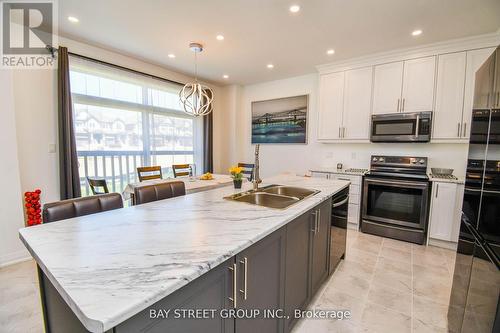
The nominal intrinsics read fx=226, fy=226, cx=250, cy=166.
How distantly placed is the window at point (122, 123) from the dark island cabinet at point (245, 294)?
111 inches

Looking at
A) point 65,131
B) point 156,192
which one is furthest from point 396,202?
point 65,131

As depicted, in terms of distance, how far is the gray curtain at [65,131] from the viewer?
9.63ft

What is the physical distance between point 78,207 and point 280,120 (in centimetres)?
406

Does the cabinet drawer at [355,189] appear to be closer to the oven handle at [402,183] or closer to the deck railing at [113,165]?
the oven handle at [402,183]

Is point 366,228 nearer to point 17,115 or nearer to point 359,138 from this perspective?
point 359,138

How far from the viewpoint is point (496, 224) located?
110 cm

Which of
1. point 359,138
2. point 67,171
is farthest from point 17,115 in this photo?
point 359,138

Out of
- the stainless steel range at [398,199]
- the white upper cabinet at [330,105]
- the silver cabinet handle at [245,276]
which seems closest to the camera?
the silver cabinet handle at [245,276]

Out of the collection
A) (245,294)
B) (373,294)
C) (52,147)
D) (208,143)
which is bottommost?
(373,294)

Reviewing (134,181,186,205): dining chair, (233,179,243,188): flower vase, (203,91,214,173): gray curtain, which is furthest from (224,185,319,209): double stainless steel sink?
(203,91,214,173): gray curtain

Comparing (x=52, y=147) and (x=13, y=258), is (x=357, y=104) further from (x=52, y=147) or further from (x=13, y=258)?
(x=13, y=258)

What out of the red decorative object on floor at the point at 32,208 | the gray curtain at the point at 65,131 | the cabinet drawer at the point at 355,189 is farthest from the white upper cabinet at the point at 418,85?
the red decorative object on floor at the point at 32,208

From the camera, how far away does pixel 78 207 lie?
57.2 inches

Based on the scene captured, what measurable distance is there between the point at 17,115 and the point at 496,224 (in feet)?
14.4
